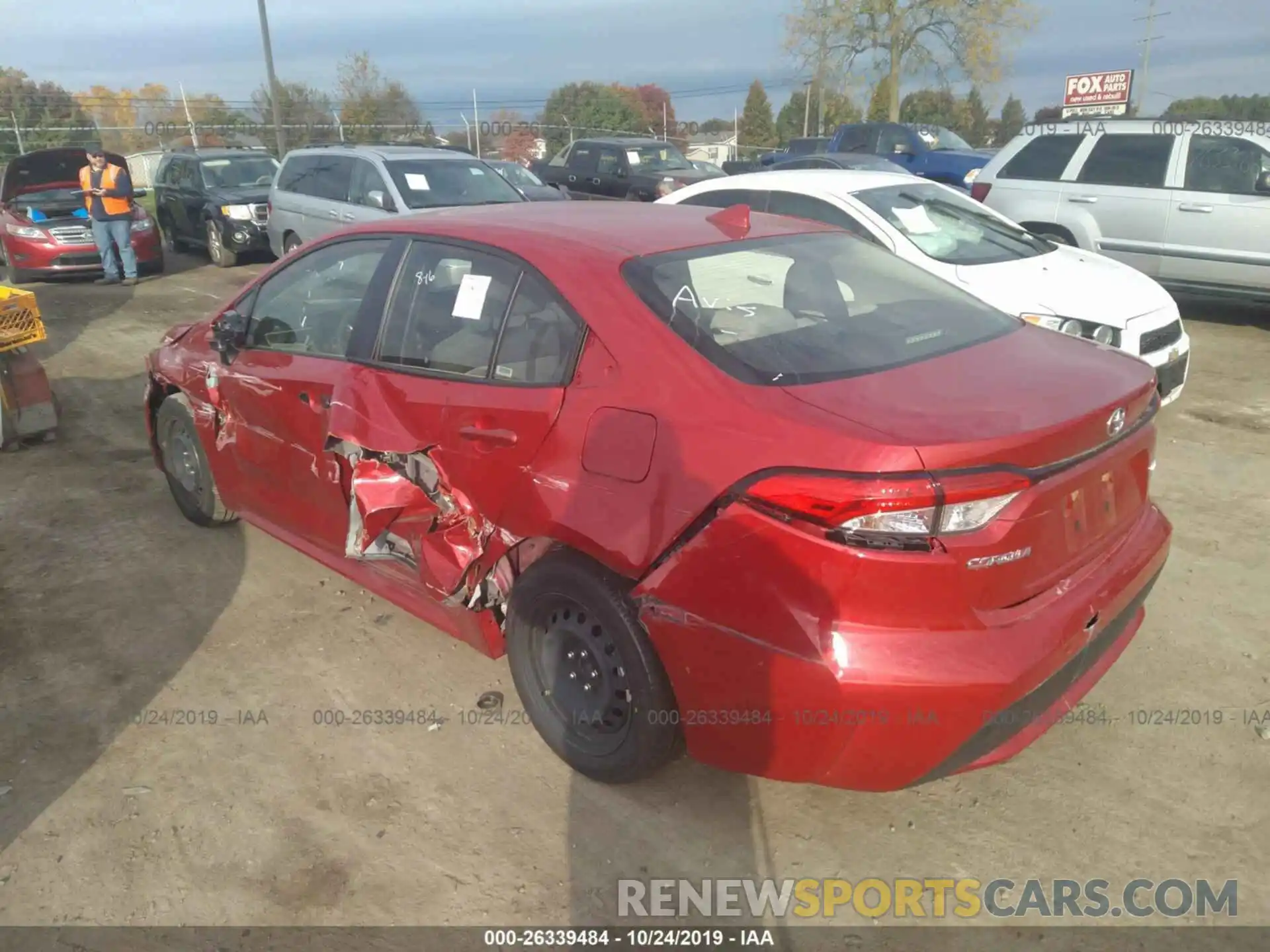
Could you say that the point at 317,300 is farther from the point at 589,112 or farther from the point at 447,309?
the point at 589,112

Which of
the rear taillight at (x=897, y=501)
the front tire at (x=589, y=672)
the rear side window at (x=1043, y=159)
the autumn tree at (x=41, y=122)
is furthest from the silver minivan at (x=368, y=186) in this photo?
the autumn tree at (x=41, y=122)

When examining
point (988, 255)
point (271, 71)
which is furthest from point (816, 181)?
point (271, 71)

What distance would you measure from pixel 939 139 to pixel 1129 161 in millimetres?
9112

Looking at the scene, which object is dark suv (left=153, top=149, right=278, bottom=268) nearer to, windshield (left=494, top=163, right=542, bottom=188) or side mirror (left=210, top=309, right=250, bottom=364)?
windshield (left=494, top=163, right=542, bottom=188)

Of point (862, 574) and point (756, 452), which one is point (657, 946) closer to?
point (862, 574)

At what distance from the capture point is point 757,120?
196ft

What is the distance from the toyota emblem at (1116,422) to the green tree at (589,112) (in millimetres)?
37299

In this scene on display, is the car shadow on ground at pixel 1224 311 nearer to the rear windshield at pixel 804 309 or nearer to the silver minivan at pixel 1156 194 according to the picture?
the silver minivan at pixel 1156 194

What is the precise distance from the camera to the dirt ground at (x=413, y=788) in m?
2.65

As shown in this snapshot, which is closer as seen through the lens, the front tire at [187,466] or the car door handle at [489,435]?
the car door handle at [489,435]

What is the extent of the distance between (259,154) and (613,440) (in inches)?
558

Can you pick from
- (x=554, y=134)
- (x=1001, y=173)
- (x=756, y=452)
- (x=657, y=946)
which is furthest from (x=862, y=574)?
(x=554, y=134)

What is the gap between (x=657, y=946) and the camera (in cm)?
246

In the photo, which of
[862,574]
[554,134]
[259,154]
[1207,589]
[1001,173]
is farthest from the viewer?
[554,134]
